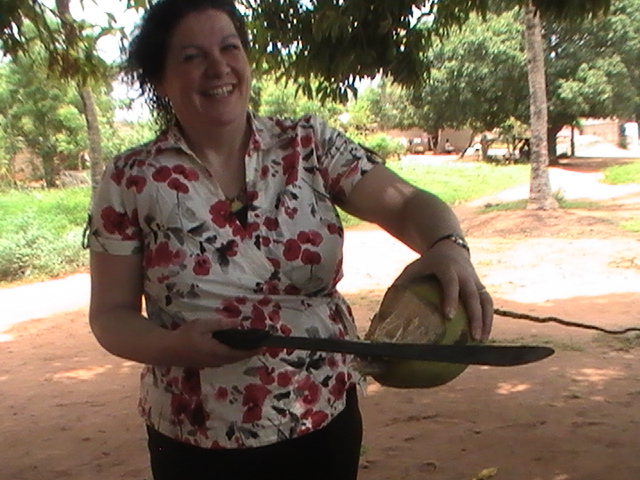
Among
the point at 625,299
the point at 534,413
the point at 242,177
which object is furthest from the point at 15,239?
the point at 242,177

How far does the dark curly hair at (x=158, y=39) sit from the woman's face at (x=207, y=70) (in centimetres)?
1

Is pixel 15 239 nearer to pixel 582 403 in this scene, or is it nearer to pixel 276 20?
pixel 276 20

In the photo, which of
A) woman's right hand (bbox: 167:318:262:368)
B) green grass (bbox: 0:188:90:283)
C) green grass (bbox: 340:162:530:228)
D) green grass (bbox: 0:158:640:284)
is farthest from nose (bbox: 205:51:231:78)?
green grass (bbox: 340:162:530:228)

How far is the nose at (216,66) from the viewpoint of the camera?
1.22 metres

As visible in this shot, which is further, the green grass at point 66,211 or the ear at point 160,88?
the green grass at point 66,211

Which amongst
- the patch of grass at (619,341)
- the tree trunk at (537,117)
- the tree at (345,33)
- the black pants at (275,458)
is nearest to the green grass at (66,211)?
the tree trunk at (537,117)

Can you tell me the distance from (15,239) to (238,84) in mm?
9907

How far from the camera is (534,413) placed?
13.3ft

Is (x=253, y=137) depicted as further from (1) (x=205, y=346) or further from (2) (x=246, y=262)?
(1) (x=205, y=346)

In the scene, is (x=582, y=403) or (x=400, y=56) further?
(x=582, y=403)

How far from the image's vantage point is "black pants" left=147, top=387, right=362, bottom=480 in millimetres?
1223

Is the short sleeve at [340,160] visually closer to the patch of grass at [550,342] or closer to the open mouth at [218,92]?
the open mouth at [218,92]

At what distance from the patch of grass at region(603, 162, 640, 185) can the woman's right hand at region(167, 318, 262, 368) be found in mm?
17772

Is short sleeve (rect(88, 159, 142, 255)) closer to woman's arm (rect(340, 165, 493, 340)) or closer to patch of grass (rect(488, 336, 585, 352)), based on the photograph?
woman's arm (rect(340, 165, 493, 340))
